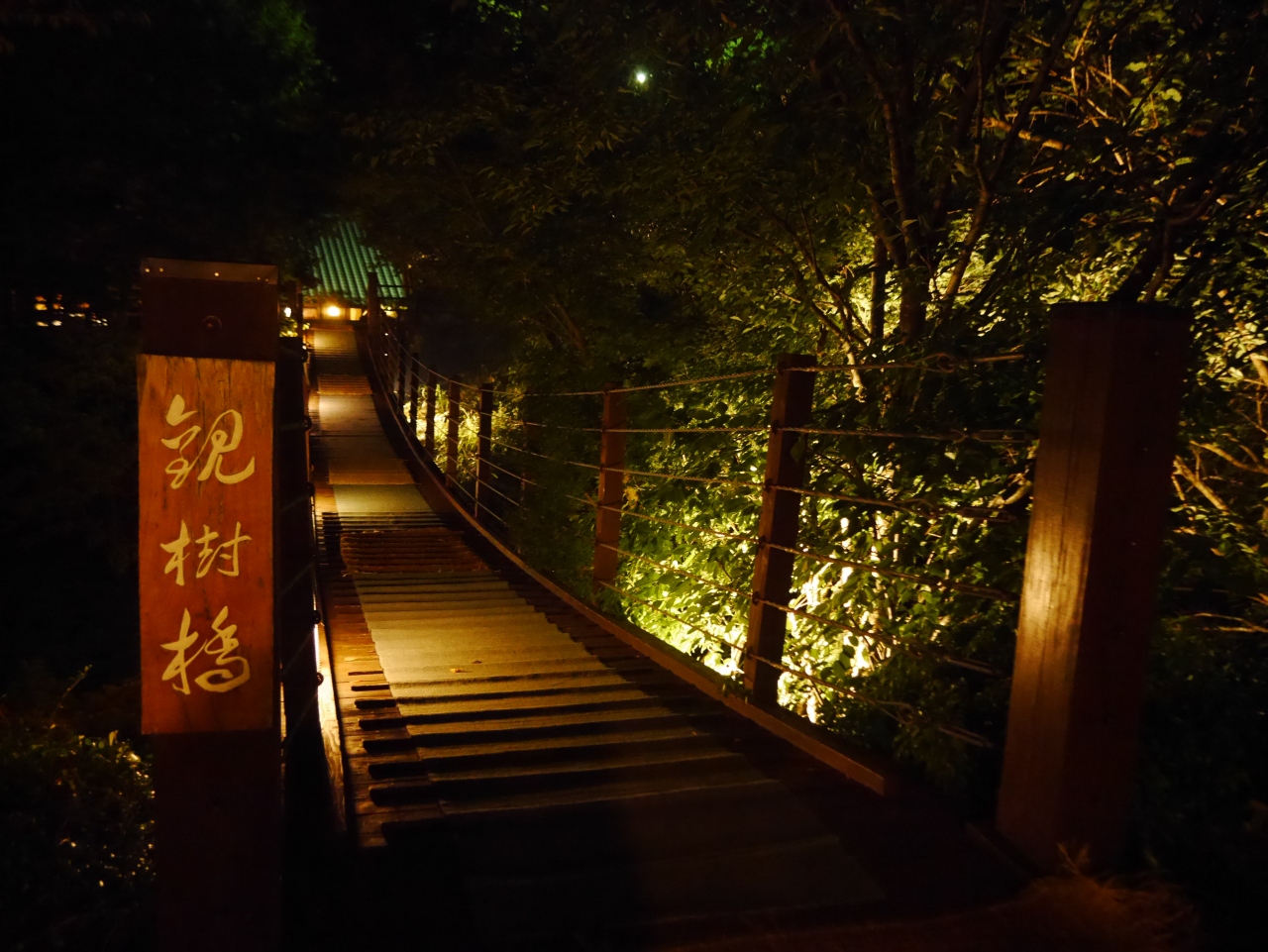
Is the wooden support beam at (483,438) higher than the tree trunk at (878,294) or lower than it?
lower

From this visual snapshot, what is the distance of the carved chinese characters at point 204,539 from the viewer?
1937 mm

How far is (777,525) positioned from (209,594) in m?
2.23

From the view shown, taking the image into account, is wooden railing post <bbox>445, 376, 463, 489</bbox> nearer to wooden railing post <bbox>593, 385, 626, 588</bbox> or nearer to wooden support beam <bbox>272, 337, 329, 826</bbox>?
wooden railing post <bbox>593, 385, 626, 588</bbox>

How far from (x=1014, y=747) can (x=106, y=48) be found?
458 inches

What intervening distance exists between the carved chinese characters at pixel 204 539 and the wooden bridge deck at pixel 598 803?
0.77 meters

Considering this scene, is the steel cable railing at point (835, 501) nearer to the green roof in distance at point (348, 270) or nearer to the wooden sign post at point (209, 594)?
the wooden sign post at point (209, 594)

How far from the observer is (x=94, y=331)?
10789 millimetres

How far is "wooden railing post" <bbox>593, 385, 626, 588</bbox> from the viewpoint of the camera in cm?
555

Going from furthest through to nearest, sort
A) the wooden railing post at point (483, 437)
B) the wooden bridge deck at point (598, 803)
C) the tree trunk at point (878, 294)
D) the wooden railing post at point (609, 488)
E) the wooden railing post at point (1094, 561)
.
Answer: the wooden railing post at point (483, 437) → the wooden railing post at point (609, 488) → the tree trunk at point (878, 294) → the wooden bridge deck at point (598, 803) → the wooden railing post at point (1094, 561)

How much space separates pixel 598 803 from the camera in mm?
2830

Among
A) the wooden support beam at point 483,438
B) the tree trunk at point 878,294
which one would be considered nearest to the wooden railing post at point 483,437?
the wooden support beam at point 483,438

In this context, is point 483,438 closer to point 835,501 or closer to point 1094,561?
point 835,501

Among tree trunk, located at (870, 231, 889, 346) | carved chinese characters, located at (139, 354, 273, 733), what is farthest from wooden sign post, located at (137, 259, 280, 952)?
tree trunk, located at (870, 231, 889, 346)

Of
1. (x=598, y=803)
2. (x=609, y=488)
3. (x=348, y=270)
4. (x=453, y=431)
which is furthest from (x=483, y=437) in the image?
(x=348, y=270)
